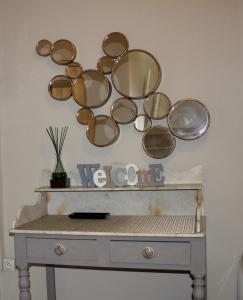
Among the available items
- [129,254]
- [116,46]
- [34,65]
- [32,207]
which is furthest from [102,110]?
[129,254]

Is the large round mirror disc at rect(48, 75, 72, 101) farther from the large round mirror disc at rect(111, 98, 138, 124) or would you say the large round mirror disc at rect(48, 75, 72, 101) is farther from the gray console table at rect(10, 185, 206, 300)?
the gray console table at rect(10, 185, 206, 300)

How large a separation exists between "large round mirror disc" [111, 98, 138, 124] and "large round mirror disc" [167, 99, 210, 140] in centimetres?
21

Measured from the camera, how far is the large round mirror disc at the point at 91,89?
2141 millimetres

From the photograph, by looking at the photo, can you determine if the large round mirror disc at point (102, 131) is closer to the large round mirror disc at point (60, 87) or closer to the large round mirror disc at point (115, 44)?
the large round mirror disc at point (60, 87)

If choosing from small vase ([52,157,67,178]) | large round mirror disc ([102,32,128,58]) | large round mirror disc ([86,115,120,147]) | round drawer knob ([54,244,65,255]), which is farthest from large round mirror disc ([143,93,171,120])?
round drawer knob ([54,244,65,255])

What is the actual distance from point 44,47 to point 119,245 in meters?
1.27

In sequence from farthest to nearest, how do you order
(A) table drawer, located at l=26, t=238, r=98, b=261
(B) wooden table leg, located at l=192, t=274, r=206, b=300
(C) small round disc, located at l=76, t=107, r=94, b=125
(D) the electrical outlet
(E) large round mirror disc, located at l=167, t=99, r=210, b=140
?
(D) the electrical outlet < (C) small round disc, located at l=76, t=107, r=94, b=125 < (E) large round mirror disc, located at l=167, t=99, r=210, b=140 < (A) table drawer, located at l=26, t=238, r=98, b=261 < (B) wooden table leg, located at l=192, t=274, r=206, b=300

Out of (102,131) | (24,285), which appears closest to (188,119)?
(102,131)

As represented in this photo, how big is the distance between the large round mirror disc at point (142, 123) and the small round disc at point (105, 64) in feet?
1.09

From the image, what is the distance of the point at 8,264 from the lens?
2.30 meters

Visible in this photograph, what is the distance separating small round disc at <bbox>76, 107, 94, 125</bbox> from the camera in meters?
2.17

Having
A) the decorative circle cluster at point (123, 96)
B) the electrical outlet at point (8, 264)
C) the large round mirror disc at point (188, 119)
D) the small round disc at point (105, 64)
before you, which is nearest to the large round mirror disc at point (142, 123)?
the decorative circle cluster at point (123, 96)

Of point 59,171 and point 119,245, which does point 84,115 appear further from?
point 119,245

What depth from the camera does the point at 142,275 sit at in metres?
2.18
